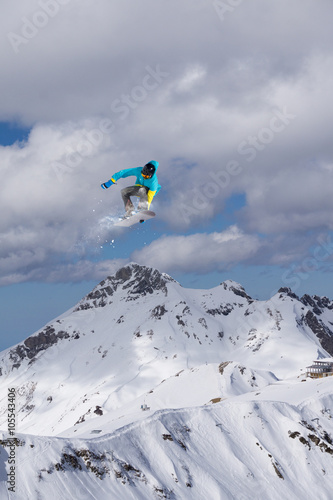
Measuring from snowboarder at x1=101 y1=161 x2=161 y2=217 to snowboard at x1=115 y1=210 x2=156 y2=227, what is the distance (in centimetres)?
37

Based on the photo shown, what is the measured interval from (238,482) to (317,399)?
2685cm

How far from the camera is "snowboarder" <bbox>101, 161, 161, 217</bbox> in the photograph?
32562 millimetres

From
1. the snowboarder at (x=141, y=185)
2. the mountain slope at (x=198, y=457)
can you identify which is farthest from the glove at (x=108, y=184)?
the mountain slope at (x=198, y=457)

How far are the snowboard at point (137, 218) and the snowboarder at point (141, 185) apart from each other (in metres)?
0.37

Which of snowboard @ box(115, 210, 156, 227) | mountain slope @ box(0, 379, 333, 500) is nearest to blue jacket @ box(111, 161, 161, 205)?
snowboard @ box(115, 210, 156, 227)

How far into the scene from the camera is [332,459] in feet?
228

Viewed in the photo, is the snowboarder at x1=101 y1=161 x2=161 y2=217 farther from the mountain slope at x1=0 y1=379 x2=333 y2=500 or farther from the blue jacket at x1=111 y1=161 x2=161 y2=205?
the mountain slope at x1=0 y1=379 x2=333 y2=500

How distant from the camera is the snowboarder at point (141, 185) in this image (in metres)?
32.6

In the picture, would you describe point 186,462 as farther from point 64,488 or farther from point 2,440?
point 2,440

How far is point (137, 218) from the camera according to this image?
3497cm

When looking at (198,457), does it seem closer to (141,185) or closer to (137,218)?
(137,218)

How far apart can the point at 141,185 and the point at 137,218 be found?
2.36m

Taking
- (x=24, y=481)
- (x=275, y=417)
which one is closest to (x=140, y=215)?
(x=24, y=481)

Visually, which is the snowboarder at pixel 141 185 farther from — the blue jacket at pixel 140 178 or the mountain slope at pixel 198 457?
the mountain slope at pixel 198 457
